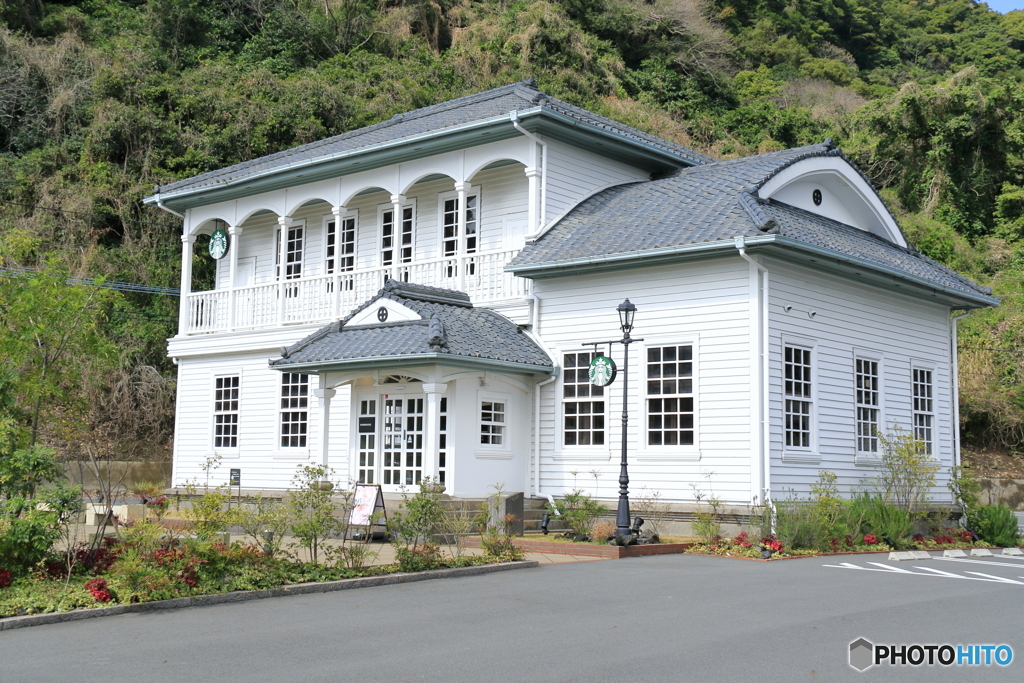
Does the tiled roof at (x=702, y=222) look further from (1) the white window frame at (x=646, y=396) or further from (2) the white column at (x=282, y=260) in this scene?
(2) the white column at (x=282, y=260)

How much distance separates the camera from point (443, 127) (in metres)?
19.8

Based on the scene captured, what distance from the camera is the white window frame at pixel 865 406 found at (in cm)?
1847

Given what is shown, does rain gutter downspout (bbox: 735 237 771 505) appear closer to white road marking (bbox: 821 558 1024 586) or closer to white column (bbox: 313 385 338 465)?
white road marking (bbox: 821 558 1024 586)

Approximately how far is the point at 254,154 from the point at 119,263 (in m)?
5.73

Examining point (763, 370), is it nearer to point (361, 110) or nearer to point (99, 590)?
point (99, 590)

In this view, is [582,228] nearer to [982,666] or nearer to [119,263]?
[982,666]

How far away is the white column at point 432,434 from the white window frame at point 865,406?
7.30 m

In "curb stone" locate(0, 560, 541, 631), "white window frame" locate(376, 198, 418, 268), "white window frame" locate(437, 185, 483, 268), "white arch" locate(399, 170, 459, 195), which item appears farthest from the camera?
"white window frame" locate(376, 198, 418, 268)

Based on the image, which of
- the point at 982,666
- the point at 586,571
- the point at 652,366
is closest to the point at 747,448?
the point at 652,366

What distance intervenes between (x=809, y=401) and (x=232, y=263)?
1358 cm

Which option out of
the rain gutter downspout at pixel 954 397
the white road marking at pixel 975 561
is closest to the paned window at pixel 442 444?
the white road marking at pixel 975 561

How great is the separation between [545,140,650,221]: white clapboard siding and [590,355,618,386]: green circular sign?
381 centimetres

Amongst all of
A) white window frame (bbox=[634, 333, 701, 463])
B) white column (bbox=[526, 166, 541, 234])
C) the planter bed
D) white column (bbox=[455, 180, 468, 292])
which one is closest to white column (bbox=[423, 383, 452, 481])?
the planter bed

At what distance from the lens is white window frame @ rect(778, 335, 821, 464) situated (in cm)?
1678
